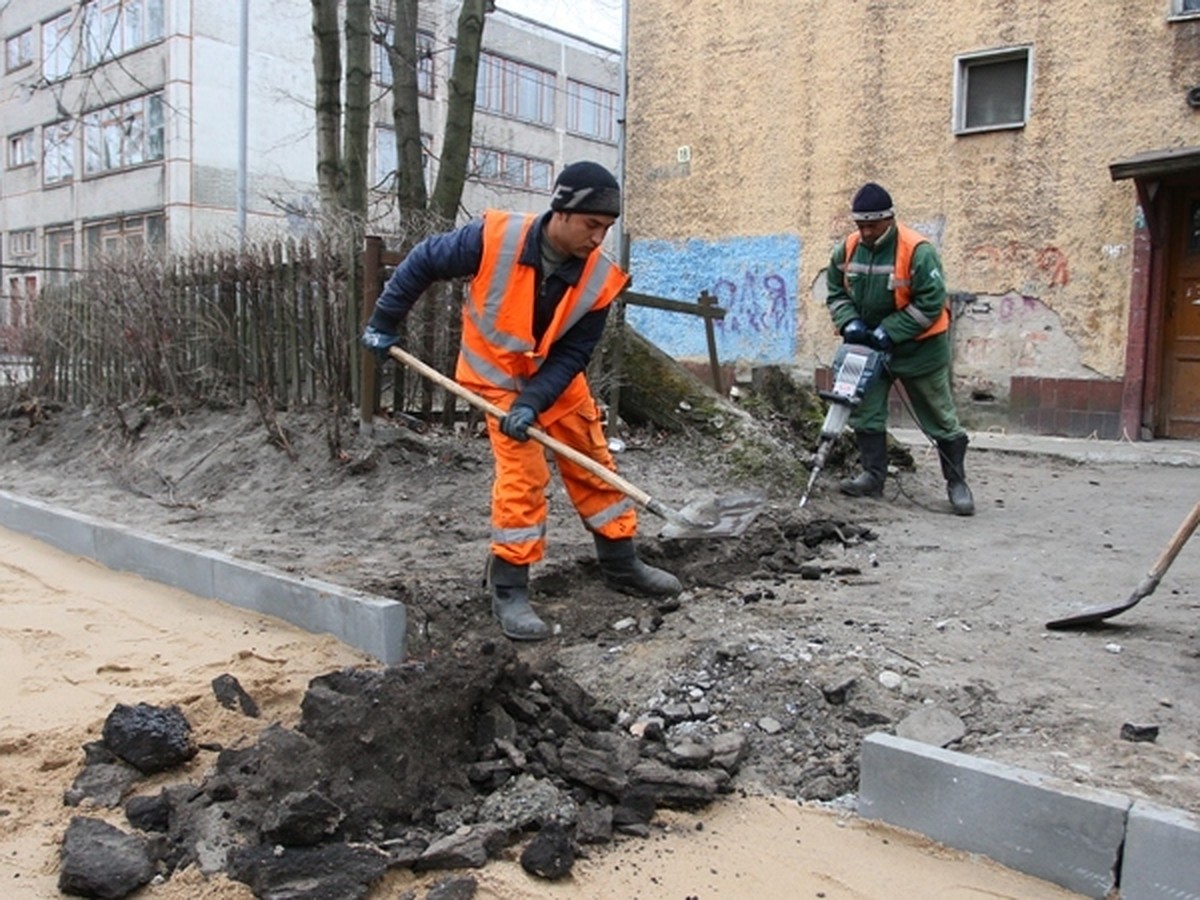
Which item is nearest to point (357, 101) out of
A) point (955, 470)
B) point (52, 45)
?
point (955, 470)

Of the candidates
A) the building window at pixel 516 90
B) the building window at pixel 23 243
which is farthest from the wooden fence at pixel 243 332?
the building window at pixel 516 90

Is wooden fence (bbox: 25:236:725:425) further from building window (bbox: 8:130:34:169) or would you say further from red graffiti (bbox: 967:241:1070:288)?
building window (bbox: 8:130:34:169)

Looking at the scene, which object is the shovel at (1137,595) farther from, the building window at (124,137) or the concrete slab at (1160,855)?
the building window at (124,137)

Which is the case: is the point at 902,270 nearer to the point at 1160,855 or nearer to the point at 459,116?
the point at 459,116

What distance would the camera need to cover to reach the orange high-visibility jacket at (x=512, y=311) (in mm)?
3707

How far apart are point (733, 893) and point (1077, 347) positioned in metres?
10.3

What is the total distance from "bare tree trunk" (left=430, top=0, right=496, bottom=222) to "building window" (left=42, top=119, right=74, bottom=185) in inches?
898

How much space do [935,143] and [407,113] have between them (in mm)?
6524

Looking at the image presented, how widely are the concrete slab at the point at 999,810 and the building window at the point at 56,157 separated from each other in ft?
96.6

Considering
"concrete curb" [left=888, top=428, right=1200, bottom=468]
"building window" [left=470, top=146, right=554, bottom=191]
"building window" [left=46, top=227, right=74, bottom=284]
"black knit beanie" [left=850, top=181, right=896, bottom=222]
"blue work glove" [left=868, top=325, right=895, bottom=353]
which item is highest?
"building window" [left=470, top=146, right=554, bottom=191]

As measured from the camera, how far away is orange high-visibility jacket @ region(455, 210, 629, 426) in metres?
3.71

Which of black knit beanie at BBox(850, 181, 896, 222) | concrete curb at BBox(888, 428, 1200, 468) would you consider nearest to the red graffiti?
concrete curb at BBox(888, 428, 1200, 468)

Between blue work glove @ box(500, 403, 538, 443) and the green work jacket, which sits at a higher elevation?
the green work jacket

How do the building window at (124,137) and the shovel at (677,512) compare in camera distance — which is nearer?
the shovel at (677,512)
